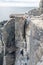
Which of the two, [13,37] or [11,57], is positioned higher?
[13,37]

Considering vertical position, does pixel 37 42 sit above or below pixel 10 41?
above

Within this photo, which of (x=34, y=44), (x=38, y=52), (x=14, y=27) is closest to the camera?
(x=38, y=52)

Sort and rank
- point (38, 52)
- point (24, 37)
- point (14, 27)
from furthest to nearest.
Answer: point (14, 27), point (24, 37), point (38, 52)

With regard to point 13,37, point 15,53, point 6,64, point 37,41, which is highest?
point 37,41

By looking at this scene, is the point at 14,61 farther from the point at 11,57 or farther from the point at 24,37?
the point at 24,37

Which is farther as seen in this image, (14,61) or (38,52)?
(14,61)

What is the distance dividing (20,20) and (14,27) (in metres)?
0.84

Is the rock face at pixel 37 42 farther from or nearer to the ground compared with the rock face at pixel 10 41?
farther from the ground

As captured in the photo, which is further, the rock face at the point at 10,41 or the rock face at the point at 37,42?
the rock face at the point at 10,41

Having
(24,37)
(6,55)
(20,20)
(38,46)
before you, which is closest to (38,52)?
(38,46)

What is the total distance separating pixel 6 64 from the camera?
7930mm

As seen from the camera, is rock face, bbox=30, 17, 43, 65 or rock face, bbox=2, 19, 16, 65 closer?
rock face, bbox=30, 17, 43, 65

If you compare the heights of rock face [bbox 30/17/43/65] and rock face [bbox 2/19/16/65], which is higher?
rock face [bbox 30/17/43/65]

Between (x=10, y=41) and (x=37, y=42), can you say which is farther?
(x=10, y=41)
